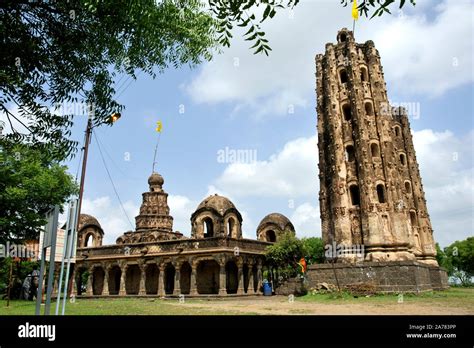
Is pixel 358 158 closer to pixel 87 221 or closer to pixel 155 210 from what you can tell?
pixel 155 210

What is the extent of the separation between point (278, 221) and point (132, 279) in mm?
14302

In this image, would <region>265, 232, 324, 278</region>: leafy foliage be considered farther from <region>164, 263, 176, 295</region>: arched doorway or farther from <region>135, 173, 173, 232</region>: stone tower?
<region>135, 173, 173, 232</region>: stone tower

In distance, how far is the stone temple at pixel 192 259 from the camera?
Result: 2584 cm

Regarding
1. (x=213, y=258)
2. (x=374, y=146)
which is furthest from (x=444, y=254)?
(x=213, y=258)

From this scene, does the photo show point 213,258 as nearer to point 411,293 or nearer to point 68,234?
point 411,293

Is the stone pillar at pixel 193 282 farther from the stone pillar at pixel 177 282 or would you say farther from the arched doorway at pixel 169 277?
the arched doorway at pixel 169 277

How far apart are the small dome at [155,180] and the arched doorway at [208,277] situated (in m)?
16.0

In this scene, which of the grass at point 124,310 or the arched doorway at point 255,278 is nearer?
the grass at point 124,310

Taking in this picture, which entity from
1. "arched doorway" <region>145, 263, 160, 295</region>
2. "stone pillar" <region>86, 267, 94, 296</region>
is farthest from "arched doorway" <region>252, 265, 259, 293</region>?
"stone pillar" <region>86, 267, 94, 296</region>

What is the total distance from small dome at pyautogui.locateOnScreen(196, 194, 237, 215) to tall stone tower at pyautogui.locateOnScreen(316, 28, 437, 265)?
31.8 ft

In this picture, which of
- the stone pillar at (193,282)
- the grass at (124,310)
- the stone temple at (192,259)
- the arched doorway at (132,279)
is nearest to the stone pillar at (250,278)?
the stone temple at (192,259)

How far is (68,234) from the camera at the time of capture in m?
6.52

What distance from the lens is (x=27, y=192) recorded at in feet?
77.7

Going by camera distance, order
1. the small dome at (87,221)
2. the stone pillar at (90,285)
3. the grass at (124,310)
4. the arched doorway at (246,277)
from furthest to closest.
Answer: the small dome at (87,221), the stone pillar at (90,285), the arched doorway at (246,277), the grass at (124,310)
